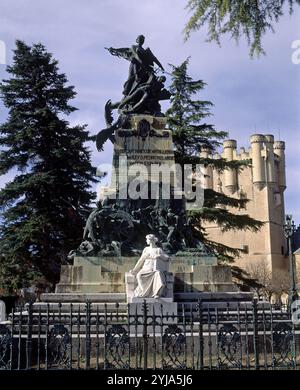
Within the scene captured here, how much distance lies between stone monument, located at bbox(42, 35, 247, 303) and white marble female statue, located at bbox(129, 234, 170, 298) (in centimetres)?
2

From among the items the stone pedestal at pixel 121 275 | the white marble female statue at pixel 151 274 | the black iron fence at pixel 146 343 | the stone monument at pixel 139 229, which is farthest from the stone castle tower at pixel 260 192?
the black iron fence at pixel 146 343

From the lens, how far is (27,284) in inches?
998

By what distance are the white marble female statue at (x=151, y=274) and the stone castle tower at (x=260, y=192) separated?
166 ft

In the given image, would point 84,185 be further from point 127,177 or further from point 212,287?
point 212,287

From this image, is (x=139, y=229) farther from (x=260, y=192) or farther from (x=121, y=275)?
(x=260, y=192)

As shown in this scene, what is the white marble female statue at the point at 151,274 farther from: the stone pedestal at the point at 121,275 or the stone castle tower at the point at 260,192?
the stone castle tower at the point at 260,192

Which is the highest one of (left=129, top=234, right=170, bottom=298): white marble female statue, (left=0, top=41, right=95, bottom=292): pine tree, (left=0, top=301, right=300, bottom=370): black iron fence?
(left=0, top=41, right=95, bottom=292): pine tree

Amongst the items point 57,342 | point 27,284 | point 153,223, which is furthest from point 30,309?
point 27,284

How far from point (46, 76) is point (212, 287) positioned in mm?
18313

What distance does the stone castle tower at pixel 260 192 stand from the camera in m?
65.8

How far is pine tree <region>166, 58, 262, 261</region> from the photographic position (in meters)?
26.9

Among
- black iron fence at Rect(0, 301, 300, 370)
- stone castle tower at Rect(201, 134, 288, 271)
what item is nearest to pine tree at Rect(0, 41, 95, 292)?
black iron fence at Rect(0, 301, 300, 370)

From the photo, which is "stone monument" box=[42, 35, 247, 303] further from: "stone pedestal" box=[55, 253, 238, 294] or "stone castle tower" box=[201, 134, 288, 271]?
"stone castle tower" box=[201, 134, 288, 271]

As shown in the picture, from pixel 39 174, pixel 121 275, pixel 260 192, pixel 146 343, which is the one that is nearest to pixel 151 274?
pixel 121 275
